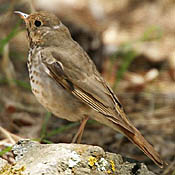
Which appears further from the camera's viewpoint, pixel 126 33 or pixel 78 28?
pixel 126 33

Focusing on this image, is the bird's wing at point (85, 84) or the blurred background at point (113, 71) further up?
the bird's wing at point (85, 84)

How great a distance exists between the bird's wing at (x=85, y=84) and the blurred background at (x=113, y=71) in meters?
0.54

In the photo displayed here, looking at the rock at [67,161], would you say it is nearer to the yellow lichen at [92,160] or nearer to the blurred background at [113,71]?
the yellow lichen at [92,160]

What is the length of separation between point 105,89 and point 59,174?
115 cm

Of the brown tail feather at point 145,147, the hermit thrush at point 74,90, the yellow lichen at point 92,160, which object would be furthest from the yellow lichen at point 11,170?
the brown tail feather at point 145,147

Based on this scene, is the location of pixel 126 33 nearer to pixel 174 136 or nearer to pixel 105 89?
pixel 174 136

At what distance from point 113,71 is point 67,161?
12.2 ft

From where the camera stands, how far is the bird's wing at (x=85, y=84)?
3.51 metres

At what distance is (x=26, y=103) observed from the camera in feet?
17.4

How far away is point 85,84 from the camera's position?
3607mm

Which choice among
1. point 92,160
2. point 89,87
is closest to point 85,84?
point 89,87

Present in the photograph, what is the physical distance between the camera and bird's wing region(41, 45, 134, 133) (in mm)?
3506

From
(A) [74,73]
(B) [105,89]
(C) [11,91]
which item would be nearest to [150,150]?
(B) [105,89]

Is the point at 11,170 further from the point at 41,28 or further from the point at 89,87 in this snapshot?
the point at 41,28
